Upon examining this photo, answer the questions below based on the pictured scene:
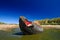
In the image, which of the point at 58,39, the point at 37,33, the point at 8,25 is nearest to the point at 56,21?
the point at 8,25

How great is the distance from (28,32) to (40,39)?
4.70 metres

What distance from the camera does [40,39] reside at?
20.9 m

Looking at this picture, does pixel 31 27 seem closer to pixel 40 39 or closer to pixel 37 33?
pixel 37 33

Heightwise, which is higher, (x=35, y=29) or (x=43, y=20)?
(x=43, y=20)

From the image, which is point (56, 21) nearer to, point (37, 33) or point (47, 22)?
point (47, 22)

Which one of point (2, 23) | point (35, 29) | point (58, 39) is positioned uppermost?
point (2, 23)

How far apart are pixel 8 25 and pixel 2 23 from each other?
133 centimetres

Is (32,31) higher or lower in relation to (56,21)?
lower

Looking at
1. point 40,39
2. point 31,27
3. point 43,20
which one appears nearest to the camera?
point 40,39

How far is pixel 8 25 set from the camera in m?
33.9

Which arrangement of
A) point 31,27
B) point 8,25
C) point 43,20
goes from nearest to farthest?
point 31,27
point 8,25
point 43,20

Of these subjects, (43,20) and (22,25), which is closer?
(22,25)

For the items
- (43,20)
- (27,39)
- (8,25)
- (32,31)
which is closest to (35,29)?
(32,31)

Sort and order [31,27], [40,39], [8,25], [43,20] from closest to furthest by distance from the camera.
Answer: [40,39] → [31,27] → [8,25] → [43,20]
